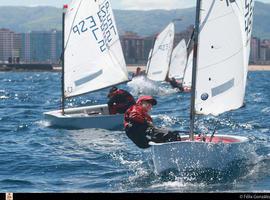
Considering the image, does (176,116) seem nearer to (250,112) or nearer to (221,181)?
(250,112)

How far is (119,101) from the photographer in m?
22.3

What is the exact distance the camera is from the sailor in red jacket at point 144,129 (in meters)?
13.5

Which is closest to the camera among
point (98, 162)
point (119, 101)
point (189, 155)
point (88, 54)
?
point (189, 155)

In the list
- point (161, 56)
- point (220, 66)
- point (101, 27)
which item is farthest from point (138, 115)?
point (161, 56)

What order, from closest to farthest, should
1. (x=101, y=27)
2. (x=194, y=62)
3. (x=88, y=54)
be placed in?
(x=194, y=62)
(x=88, y=54)
(x=101, y=27)

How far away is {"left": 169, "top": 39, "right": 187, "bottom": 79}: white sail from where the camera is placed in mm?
58281

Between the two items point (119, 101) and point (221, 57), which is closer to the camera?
point (221, 57)

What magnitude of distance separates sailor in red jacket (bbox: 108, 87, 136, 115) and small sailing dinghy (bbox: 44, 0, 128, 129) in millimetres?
1009

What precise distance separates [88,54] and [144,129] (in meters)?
11.8

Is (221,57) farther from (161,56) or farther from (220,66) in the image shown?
(161,56)

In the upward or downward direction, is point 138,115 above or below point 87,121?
above

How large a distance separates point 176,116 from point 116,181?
51.6ft

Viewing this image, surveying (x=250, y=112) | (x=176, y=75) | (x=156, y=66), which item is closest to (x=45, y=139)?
(x=250, y=112)

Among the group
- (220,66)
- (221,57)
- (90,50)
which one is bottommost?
(220,66)
